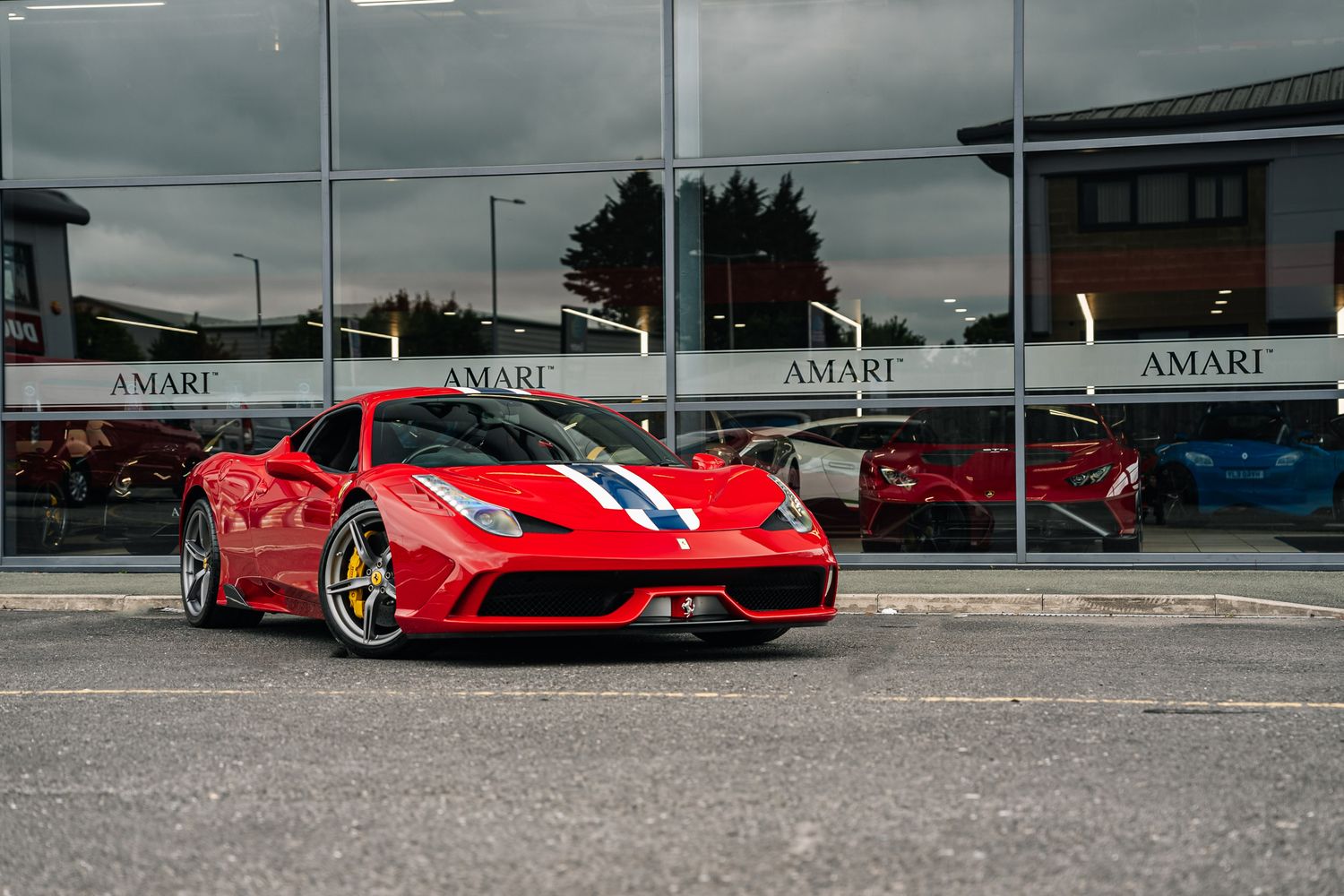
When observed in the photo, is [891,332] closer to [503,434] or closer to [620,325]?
[620,325]

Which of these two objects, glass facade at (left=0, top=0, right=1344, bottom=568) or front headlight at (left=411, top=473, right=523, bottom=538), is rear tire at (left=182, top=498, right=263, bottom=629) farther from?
glass facade at (left=0, top=0, right=1344, bottom=568)

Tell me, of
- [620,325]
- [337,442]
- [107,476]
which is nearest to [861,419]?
[620,325]

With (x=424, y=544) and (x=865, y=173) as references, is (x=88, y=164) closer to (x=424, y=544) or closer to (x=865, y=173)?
(x=865, y=173)

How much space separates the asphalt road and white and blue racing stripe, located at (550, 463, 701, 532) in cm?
62

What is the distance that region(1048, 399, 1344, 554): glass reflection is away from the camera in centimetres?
1164

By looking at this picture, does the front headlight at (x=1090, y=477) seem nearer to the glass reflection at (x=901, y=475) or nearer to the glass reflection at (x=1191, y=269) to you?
the glass reflection at (x=901, y=475)

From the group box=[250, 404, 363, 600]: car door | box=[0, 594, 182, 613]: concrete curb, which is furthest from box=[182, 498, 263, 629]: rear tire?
box=[0, 594, 182, 613]: concrete curb

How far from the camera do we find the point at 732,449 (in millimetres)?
12414

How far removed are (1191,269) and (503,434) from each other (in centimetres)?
646

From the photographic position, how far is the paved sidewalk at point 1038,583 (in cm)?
992

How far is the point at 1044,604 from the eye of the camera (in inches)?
380

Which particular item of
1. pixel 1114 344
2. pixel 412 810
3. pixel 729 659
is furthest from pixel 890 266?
pixel 412 810

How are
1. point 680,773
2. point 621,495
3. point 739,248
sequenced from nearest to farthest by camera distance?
point 680,773
point 621,495
point 739,248

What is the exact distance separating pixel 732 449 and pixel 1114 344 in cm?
303
